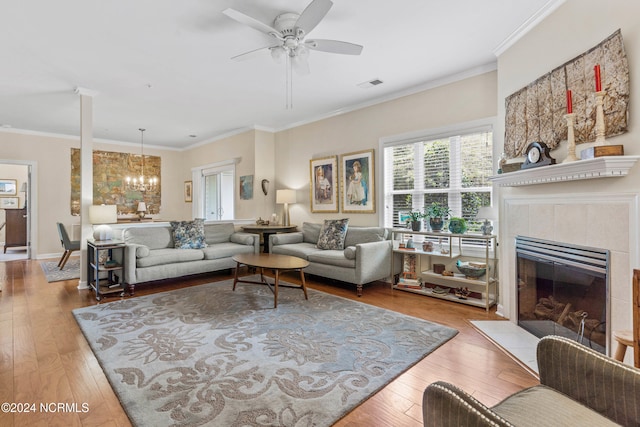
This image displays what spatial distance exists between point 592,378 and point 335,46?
2.71 metres

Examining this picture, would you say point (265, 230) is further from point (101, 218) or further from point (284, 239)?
point (101, 218)

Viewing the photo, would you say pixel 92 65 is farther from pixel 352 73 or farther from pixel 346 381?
pixel 346 381

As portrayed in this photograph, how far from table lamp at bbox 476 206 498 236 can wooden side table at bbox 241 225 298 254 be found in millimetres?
3390

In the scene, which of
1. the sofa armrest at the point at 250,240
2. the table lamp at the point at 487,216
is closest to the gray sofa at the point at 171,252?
the sofa armrest at the point at 250,240

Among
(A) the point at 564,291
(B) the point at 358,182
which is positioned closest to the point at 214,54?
(B) the point at 358,182

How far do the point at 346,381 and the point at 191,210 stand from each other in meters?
7.38

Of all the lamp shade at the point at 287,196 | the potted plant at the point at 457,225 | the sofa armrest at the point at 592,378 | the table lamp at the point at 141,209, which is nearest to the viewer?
the sofa armrest at the point at 592,378

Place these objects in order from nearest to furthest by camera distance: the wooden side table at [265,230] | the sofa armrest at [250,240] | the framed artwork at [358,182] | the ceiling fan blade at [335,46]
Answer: the ceiling fan blade at [335,46] → the framed artwork at [358,182] → the sofa armrest at [250,240] → the wooden side table at [265,230]

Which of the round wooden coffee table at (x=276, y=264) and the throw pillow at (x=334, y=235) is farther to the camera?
the throw pillow at (x=334, y=235)

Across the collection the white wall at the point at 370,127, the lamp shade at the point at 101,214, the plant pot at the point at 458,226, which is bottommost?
the plant pot at the point at 458,226

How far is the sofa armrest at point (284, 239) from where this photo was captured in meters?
5.16

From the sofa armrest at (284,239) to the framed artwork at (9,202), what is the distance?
777cm

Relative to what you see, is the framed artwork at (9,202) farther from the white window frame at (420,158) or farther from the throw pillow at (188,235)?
the white window frame at (420,158)

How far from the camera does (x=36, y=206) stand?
21.4 feet
